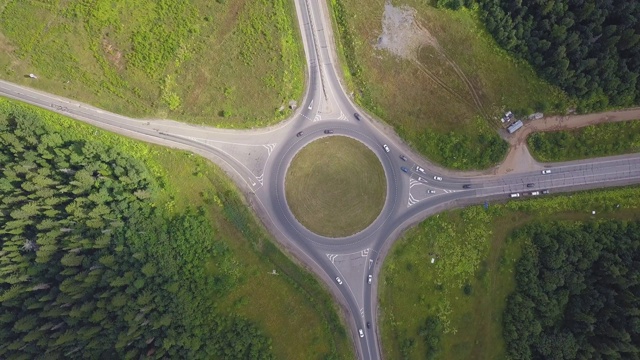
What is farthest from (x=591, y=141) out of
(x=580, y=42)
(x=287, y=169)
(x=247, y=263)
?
(x=247, y=263)

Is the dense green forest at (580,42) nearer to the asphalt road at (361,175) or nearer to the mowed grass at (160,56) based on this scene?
the asphalt road at (361,175)

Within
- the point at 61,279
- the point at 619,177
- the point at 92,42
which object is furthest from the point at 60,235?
the point at 619,177

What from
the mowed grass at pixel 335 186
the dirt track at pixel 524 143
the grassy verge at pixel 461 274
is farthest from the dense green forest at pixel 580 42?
the mowed grass at pixel 335 186

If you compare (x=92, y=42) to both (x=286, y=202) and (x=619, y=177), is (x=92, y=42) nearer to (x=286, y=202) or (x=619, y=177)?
(x=286, y=202)

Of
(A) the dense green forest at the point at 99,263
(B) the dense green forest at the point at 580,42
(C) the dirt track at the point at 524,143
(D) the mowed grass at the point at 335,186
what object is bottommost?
(A) the dense green forest at the point at 99,263

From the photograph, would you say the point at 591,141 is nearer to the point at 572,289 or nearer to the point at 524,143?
the point at 524,143
